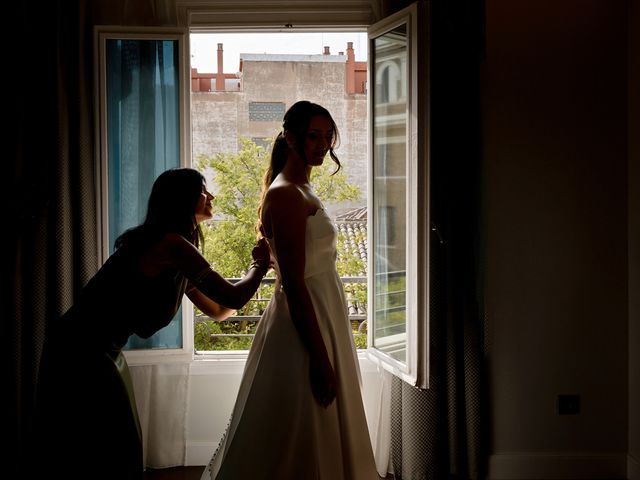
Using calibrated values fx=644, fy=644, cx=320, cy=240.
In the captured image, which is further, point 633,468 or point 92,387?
point 633,468

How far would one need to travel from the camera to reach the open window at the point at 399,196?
2.40 m

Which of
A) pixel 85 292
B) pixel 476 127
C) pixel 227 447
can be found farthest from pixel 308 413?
pixel 476 127

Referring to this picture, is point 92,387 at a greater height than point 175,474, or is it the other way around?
point 92,387

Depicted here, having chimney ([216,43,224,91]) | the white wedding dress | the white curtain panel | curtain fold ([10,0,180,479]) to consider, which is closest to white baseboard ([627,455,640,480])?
the white wedding dress

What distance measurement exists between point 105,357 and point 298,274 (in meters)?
0.61

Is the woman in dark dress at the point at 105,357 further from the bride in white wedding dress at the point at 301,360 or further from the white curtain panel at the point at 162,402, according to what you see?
the white curtain panel at the point at 162,402

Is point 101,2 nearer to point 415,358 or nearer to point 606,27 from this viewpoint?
point 415,358

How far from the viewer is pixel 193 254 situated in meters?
1.92

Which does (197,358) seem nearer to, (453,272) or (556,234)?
(453,272)

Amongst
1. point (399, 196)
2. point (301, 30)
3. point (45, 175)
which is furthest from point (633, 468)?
point (45, 175)

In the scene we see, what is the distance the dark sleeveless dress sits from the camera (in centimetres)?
182

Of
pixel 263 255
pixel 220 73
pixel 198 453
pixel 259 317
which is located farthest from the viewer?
pixel 259 317

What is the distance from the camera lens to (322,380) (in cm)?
196

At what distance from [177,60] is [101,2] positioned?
1.32 ft
